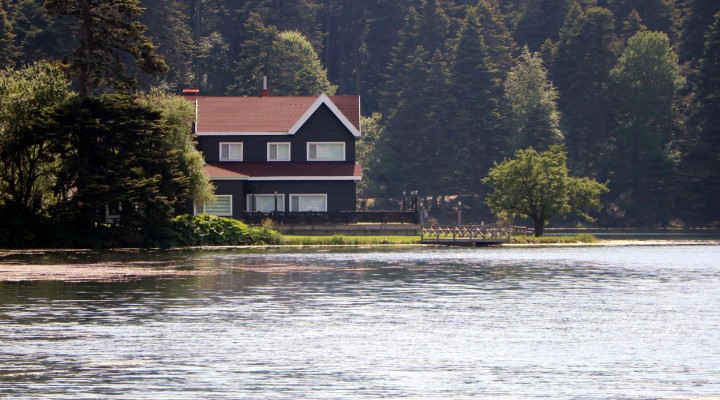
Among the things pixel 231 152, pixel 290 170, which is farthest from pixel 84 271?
pixel 231 152

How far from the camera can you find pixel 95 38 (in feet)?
239

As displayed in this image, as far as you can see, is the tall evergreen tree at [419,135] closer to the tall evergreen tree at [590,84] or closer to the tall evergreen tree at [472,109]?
the tall evergreen tree at [472,109]

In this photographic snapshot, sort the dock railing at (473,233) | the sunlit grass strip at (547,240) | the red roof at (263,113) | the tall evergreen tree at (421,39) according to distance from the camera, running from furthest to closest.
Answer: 1. the tall evergreen tree at (421,39)
2. the red roof at (263,113)
3. the sunlit grass strip at (547,240)
4. the dock railing at (473,233)

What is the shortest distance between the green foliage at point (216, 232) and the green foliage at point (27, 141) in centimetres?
763

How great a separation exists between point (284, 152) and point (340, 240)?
13.2 metres

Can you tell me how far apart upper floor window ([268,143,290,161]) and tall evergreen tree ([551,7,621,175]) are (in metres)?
50.4

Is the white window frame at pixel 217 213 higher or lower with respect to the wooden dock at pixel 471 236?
higher

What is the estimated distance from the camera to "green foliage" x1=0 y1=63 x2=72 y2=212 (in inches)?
2638

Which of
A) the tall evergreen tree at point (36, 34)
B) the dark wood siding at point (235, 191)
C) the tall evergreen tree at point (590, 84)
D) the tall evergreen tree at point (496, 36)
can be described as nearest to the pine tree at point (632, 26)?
the tall evergreen tree at point (590, 84)

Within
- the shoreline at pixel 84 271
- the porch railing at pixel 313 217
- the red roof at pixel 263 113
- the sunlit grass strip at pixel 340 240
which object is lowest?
the shoreline at pixel 84 271

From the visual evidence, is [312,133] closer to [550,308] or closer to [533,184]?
[533,184]

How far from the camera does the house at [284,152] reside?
88000mm

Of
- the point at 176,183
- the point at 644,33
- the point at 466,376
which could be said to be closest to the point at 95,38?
the point at 176,183

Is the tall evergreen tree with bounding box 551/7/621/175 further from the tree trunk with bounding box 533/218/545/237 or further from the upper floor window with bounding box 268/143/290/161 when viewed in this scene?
the upper floor window with bounding box 268/143/290/161
